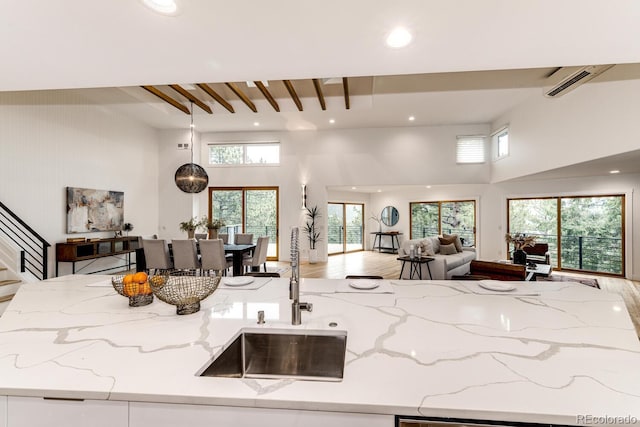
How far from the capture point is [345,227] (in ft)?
33.9

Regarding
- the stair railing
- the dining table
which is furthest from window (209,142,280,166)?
the stair railing

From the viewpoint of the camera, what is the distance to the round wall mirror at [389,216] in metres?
10.3

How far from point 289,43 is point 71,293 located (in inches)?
81.7

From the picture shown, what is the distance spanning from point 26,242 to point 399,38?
6.18 meters

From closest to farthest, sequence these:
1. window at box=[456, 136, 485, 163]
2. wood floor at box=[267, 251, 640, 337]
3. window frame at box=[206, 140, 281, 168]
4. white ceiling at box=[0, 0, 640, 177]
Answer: white ceiling at box=[0, 0, 640, 177] < wood floor at box=[267, 251, 640, 337] < window at box=[456, 136, 485, 163] < window frame at box=[206, 140, 281, 168]

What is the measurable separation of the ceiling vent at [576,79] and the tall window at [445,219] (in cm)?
446

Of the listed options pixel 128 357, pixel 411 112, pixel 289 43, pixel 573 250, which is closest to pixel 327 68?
pixel 289 43

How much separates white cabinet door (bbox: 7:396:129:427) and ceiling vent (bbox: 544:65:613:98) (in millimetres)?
5153

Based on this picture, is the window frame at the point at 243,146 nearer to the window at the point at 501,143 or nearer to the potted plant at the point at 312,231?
the potted plant at the point at 312,231

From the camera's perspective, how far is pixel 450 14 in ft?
5.12

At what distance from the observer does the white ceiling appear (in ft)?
4.97

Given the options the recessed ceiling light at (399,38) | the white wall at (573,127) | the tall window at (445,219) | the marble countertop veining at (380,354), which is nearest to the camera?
the marble countertop veining at (380,354)

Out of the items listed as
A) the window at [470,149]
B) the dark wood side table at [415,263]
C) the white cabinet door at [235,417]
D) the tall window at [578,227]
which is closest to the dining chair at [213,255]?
the dark wood side table at [415,263]

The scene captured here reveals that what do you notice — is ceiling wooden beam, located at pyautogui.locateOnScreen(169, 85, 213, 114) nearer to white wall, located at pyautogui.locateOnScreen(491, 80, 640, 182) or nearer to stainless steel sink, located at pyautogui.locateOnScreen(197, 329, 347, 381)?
stainless steel sink, located at pyautogui.locateOnScreen(197, 329, 347, 381)
